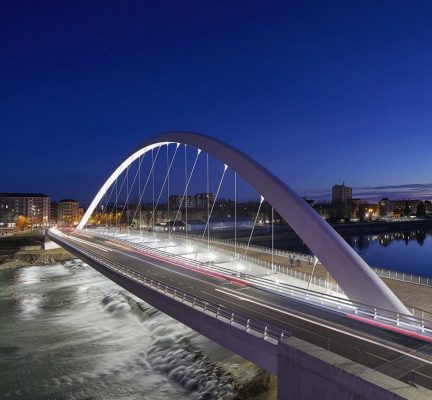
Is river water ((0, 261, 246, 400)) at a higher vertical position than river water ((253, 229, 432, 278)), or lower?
lower

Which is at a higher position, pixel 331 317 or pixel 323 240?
pixel 323 240

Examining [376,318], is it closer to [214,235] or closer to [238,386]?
[238,386]

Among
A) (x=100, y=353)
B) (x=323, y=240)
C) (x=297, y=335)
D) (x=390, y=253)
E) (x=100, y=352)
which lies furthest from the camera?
(x=390, y=253)

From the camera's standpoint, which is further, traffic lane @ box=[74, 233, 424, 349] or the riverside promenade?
the riverside promenade

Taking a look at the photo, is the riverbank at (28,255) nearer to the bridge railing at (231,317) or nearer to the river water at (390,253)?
the river water at (390,253)

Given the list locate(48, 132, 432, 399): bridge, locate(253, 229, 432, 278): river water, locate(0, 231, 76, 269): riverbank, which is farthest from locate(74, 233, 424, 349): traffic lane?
locate(0, 231, 76, 269): riverbank

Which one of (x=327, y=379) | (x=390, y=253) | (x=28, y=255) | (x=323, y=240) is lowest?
(x=390, y=253)

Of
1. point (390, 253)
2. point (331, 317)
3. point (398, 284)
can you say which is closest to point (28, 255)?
point (398, 284)

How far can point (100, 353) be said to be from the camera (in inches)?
816

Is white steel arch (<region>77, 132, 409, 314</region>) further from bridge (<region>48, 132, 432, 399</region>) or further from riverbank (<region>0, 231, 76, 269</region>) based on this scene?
riverbank (<region>0, 231, 76, 269</region>)

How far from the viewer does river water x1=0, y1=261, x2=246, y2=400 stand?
53.6 feet

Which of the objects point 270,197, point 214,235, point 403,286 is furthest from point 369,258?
point 270,197

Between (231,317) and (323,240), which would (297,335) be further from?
(323,240)

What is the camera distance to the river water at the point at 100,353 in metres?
16.3
